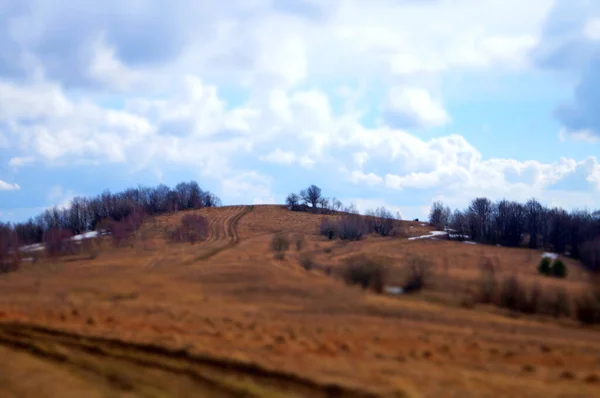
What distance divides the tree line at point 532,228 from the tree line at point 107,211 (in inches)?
1066

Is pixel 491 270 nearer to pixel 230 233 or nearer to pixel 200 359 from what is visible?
pixel 200 359

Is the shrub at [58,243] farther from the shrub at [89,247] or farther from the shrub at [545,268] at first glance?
the shrub at [545,268]

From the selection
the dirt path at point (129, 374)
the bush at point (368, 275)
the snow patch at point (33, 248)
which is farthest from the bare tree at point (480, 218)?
the dirt path at point (129, 374)

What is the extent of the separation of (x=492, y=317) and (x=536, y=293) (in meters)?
2.06

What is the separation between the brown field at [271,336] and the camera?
11266 mm

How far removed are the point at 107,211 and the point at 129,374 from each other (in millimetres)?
59490

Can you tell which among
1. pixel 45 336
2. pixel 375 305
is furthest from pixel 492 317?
pixel 45 336

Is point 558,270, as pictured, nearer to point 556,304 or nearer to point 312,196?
point 556,304

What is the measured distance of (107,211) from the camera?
6856 cm

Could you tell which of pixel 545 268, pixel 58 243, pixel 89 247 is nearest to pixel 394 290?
pixel 545 268

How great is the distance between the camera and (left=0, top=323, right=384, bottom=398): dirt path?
35.2ft

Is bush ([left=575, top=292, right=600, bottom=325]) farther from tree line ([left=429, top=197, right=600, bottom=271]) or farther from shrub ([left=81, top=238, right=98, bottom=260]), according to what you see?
shrub ([left=81, top=238, right=98, bottom=260])

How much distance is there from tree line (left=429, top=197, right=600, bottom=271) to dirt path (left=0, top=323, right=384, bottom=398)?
53.5 ft

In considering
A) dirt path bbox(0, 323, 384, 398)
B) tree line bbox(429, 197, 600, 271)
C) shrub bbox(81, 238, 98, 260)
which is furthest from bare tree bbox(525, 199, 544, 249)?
dirt path bbox(0, 323, 384, 398)
